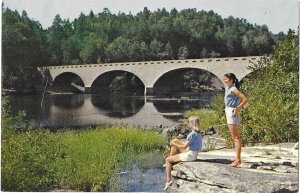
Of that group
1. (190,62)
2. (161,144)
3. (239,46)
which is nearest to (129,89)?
(190,62)

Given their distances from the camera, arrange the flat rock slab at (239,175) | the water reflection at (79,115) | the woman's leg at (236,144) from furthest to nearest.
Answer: the water reflection at (79,115)
the woman's leg at (236,144)
the flat rock slab at (239,175)

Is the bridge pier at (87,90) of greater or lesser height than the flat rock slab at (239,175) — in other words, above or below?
above

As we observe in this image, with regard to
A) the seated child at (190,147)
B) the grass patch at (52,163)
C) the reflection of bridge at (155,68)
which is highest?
the reflection of bridge at (155,68)

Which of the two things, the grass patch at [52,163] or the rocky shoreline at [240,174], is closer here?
the rocky shoreline at [240,174]

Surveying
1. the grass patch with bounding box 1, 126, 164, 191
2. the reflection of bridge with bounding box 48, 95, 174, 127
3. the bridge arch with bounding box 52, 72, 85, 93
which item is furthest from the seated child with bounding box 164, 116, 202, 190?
the bridge arch with bounding box 52, 72, 85, 93

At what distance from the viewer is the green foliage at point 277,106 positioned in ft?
24.1

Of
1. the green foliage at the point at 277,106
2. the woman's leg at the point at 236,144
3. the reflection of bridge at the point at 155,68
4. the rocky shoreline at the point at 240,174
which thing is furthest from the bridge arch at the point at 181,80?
the woman's leg at the point at 236,144

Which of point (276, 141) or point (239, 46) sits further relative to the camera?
point (239, 46)

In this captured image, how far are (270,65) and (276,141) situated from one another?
2140 mm

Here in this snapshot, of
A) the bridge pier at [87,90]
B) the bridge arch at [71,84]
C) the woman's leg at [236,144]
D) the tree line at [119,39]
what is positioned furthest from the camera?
the bridge pier at [87,90]

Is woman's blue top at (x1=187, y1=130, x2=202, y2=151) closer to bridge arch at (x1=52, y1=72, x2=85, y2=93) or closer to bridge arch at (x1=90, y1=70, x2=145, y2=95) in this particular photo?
bridge arch at (x1=52, y1=72, x2=85, y2=93)

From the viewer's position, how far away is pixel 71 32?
13.1 meters

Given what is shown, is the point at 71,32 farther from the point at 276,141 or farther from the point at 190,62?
the point at 190,62

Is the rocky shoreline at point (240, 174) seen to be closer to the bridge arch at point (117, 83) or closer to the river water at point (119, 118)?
the river water at point (119, 118)
